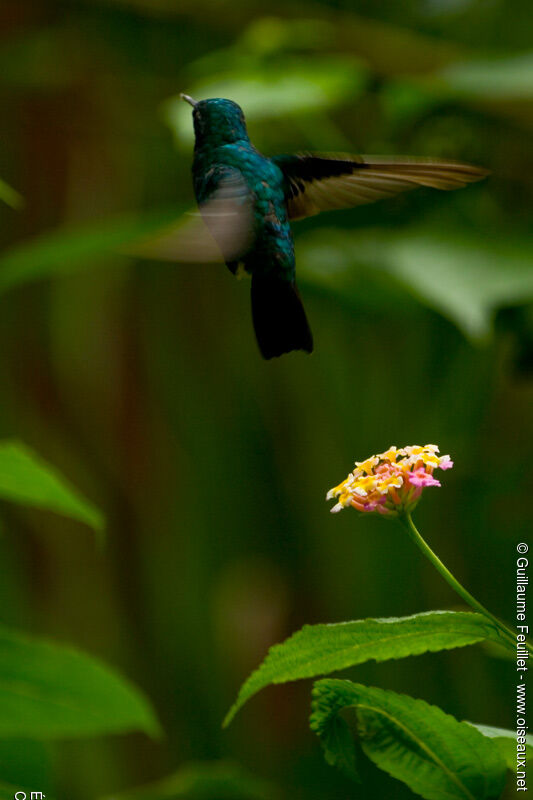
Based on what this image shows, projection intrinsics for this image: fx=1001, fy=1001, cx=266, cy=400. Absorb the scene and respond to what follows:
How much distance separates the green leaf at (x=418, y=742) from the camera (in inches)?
19.2

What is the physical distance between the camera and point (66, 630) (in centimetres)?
204

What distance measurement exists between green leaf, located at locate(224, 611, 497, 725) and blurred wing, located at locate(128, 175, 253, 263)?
0.18 metres

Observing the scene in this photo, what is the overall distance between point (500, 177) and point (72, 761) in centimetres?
120

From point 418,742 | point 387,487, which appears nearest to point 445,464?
point 387,487

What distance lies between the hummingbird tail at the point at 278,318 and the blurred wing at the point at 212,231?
0.02 meters

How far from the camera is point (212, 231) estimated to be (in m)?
0.46

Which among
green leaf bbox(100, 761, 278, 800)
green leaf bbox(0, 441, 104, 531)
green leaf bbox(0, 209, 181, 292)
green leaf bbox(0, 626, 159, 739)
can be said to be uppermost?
green leaf bbox(0, 209, 181, 292)

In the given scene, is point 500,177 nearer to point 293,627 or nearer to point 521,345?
point 521,345

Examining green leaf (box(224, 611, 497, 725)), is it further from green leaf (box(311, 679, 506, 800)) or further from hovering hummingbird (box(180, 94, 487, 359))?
hovering hummingbird (box(180, 94, 487, 359))

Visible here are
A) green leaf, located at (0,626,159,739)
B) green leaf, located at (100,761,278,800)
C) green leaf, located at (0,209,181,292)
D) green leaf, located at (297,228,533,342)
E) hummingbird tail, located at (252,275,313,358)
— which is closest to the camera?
hummingbird tail, located at (252,275,313,358)

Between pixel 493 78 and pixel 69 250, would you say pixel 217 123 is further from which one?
pixel 493 78

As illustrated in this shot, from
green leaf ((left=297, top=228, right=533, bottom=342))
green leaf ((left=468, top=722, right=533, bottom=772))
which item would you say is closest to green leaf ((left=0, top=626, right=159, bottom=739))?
green leaf ((left=468, top=722, right=533, bottom=772))

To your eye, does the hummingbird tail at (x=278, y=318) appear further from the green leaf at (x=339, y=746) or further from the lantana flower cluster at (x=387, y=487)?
the green leaf at (x=339, y=746)

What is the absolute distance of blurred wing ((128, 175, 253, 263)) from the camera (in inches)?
17.6
